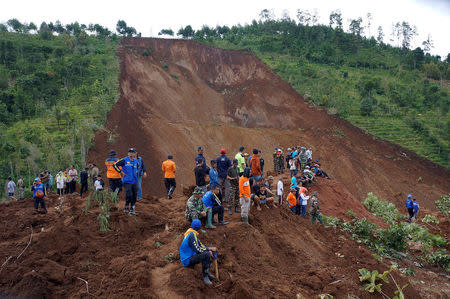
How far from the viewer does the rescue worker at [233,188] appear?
8633mm

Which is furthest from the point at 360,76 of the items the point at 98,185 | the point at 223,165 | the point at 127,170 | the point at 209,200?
the point at 127,170

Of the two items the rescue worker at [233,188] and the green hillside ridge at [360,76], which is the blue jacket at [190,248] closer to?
A: the rescue worker at [233,188]

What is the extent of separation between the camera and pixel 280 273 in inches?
282

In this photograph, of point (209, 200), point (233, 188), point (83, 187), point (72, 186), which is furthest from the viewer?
point (72, 186)

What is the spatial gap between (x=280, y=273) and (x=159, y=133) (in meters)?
20.7

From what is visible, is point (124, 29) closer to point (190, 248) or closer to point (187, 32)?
point (187, 32)

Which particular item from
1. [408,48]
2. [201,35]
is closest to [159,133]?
[201,35]

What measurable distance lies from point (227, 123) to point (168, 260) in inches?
1109

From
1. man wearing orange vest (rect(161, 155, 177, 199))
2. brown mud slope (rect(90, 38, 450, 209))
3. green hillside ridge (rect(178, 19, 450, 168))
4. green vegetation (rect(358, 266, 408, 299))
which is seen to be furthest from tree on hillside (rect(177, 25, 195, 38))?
green vegetation (rect(358, 266, 408, 299))

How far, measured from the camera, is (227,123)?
34094mm

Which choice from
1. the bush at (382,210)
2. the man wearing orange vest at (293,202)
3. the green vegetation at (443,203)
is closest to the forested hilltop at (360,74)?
the green vegetation at (443,203)

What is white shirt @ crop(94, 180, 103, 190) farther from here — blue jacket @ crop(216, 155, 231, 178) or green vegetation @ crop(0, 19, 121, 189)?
green vegetation @ crop(0, 19, 121, 189)

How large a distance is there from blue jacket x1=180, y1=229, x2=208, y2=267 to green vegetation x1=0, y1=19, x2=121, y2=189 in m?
15.4

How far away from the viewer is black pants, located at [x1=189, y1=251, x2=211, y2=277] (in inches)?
225
